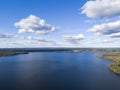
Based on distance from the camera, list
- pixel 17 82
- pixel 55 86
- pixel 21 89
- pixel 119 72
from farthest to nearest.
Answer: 1. pixel 119 72
2. pixel 17 82
3. pixel 55 86
4. pixel 21 89

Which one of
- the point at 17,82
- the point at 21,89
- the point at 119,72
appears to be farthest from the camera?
the point at 119,72

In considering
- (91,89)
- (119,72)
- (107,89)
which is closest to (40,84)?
(91,89)

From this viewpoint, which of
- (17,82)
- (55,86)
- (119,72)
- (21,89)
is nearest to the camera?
(21,89)

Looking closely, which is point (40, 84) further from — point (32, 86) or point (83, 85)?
point (83, 85)

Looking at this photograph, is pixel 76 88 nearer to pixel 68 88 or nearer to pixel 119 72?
pixel 68 88

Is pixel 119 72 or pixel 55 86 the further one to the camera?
pixel 119 72

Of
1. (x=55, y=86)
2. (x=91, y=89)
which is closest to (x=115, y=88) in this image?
(x=91, y=89)

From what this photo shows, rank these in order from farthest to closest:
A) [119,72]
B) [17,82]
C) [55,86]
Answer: [119,72], [17,82], [55,86]

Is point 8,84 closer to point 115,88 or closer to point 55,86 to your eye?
point 55,86

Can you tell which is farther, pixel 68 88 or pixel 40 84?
pixel 40 84
